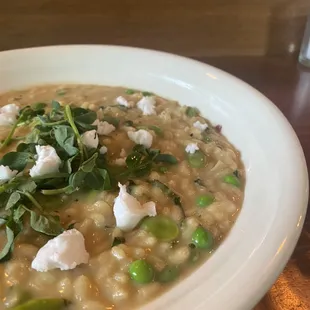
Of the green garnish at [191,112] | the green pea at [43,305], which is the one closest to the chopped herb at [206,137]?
the green garnish at [191,112]

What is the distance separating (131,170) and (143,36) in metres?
1.32

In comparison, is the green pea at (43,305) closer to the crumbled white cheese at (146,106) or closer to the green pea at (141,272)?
the green pea at (141,272)

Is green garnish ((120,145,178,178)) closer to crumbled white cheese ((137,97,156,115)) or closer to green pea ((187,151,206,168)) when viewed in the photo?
green pea ((187,151,206,168))

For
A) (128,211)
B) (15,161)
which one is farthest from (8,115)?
(128,211)

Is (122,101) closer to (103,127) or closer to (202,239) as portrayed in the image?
(103,127)

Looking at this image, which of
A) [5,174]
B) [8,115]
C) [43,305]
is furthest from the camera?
[8,115]

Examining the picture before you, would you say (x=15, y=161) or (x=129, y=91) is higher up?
(x=15, y=161)

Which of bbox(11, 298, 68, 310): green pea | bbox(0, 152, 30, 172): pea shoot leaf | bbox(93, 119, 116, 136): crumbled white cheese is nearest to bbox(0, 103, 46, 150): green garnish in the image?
bbox(0, 152, 30, 172): pea shoot leaf

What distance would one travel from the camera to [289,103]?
230cm

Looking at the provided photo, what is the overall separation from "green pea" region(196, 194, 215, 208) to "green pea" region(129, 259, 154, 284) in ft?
0.89

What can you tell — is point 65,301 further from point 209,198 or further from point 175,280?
point 209,198

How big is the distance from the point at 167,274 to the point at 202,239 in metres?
0.13

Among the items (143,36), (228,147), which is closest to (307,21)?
(143,36)

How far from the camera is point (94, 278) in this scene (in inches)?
46.9
